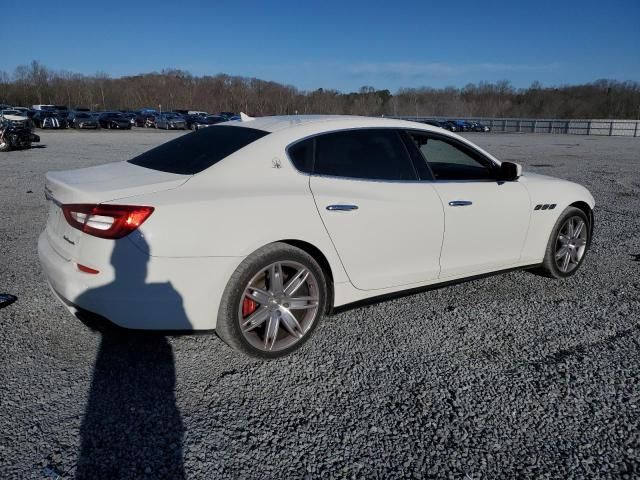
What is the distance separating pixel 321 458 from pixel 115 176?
2.22m

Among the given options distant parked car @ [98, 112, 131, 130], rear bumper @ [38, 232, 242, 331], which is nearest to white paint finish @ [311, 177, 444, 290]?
rear bumper @ [38, 232, 242, 331]

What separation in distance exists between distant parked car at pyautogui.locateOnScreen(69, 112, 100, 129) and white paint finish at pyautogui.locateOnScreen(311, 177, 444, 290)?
47.9 metres

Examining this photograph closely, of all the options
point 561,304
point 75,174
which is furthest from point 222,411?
point 561,304

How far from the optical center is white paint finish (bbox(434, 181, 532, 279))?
4078mm

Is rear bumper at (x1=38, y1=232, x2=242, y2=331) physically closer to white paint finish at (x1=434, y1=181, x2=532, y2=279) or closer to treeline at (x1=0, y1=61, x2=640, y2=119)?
white paint finish at (x1=434, y1=181, x2=532, y2=279)

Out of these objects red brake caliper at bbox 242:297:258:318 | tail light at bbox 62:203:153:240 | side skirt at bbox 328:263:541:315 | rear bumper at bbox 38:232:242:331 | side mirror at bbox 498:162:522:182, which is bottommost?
side skirt at bbox 328:263:541:315

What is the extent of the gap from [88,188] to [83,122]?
Answer: 47.6 metres

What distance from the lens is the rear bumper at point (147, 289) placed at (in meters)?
2.91

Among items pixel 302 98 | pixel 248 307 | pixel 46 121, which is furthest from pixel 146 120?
pixel 302 98

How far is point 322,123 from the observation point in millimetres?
3770

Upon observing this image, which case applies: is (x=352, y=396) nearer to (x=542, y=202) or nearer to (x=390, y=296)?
(x=390, y=296)

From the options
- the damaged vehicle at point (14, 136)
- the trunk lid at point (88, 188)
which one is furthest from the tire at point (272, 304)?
the damaged vehicle at point (14, 136)

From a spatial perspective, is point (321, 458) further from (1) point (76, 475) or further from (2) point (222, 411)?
(1) point (76, 475)

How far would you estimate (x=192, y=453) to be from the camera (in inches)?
98.5
